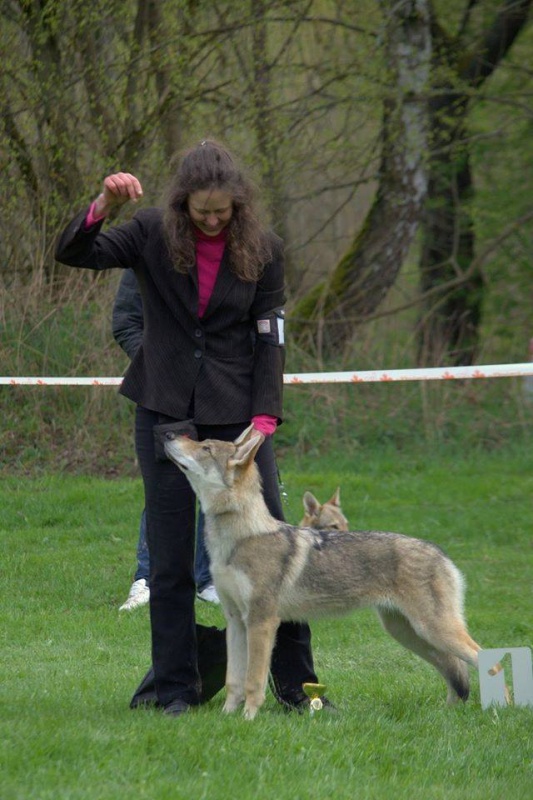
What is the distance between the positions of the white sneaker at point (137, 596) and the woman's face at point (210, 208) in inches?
157

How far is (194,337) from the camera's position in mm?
5188

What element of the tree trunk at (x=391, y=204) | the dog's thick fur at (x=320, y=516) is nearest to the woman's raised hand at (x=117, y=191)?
the dog's thick fur at (x=320, y=516)

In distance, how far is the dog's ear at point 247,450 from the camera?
5.22m

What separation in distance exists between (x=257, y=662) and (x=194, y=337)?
1500mm

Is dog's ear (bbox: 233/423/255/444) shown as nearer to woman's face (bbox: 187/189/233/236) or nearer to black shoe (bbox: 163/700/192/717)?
woman's face (bbox: 187/189/233/236)

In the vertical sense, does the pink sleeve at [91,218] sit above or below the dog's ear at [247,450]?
above

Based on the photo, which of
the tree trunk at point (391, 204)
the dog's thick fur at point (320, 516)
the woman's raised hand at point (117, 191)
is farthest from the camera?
the tree trunk at point (391, 204)

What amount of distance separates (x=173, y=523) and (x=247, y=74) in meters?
10.1

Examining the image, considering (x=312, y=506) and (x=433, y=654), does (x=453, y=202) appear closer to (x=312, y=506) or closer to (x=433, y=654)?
(x=312, y=506)

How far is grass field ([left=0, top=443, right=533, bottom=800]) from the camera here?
4391mm

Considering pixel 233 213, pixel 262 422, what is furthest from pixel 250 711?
pixel 233 213

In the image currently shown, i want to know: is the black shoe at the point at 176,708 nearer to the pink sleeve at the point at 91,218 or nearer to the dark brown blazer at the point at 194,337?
the dark brown blazer at the point at 194,337

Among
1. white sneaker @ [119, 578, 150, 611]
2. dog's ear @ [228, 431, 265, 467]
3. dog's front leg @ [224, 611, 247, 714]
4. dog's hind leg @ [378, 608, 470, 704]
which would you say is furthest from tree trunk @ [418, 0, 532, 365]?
dog's ear @ [228, 431, 265, 467]

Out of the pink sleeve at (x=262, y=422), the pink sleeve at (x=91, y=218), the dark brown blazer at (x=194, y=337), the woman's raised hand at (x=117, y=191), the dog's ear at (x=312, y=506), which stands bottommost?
the dog's ear at (x=312, y=506)
